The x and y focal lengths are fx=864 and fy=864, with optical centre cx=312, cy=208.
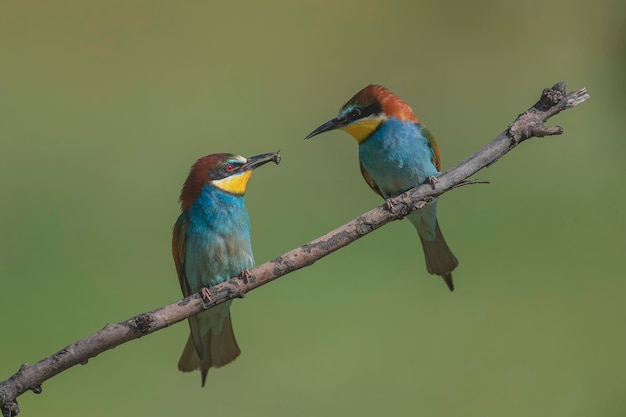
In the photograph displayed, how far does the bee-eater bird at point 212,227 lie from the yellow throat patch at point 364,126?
0.24 metres

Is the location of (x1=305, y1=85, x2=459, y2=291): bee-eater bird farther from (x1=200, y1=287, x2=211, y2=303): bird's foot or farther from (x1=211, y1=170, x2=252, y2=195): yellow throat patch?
(x1=200, y1=287, x2=211, y2=303): bird's foot

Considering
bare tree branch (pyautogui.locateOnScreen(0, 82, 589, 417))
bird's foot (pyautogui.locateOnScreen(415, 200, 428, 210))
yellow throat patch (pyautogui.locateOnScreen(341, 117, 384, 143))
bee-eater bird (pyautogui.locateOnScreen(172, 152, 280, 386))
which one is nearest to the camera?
bare tree branch (pyautogui.locateOnScreen(0, 82, 589, 417))

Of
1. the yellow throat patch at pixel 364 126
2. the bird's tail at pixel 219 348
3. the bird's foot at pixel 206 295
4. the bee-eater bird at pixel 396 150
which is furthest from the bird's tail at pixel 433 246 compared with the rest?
the bird's foot at pixel 206 295

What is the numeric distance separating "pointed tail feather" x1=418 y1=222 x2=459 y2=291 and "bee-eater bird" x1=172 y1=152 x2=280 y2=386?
42 centimetres

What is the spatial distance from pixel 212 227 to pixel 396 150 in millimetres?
455

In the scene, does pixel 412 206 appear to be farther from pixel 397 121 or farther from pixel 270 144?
pixel 270 144

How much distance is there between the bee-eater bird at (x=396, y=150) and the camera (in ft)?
6.48

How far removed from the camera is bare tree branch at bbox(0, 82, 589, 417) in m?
1.46

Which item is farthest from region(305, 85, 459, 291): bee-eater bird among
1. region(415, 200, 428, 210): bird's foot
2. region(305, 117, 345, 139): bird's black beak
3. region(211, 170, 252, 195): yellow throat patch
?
region(415, 200, 428, 210): bird's foot

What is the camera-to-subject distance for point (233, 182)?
1.90m

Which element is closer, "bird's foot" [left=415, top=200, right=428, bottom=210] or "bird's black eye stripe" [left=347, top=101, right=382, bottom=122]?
"bird's foot" [left=415, top=200, right=428, bottom=210]

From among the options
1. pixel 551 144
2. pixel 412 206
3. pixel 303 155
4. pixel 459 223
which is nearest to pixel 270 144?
pixel 303 155

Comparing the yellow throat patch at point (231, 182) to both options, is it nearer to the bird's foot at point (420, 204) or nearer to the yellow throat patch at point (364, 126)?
the yellow throat patch at point (364, 126)

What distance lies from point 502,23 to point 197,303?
12.1ft
